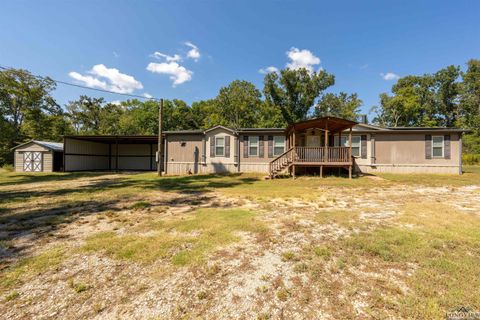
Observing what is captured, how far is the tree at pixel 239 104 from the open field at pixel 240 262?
1073 inches

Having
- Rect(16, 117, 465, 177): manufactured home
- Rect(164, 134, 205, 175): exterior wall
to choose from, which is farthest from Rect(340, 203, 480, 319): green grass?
Rect(164, 134, 205, 175): exterior wall

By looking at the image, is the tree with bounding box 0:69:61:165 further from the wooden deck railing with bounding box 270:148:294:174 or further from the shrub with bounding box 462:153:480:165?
the shrub with bounding box 462:153:480:165

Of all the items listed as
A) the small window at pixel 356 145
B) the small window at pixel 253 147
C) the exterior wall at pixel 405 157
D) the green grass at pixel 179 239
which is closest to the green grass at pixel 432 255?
the green grass at pixel 179 239

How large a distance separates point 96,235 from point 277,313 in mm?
3557

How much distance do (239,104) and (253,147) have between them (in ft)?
60.1

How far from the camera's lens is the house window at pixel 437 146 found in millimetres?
12938

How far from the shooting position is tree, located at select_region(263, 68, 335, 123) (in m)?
29.6

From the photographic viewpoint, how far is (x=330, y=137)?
14.0 meters

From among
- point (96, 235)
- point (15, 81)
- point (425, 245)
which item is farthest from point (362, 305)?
point (15, 81)

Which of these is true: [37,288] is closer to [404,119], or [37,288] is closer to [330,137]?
[330,137]

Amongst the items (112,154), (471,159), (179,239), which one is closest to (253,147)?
(179,239)

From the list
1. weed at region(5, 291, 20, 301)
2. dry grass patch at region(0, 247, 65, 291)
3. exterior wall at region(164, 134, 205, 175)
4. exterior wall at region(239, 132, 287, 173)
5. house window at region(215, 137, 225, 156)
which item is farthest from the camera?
exterior wall at region(164, 134, 205, 175)

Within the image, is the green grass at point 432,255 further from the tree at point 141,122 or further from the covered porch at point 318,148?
the tree at point 141,122

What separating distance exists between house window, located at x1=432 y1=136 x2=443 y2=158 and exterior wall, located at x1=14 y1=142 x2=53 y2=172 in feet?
97.5
